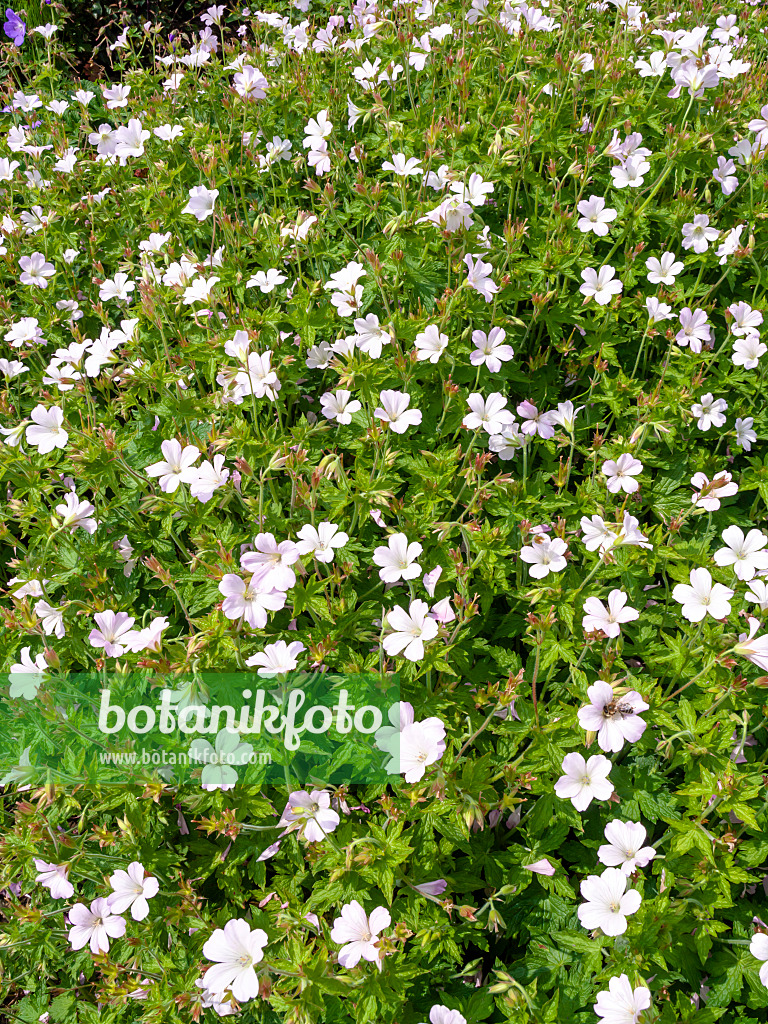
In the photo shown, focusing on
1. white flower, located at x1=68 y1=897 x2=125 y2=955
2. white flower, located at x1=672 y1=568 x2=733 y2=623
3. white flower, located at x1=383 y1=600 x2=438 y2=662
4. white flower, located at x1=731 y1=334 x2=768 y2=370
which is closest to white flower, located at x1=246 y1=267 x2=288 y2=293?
white flower, located at x1=383 y1=600 x2=438 y2=662

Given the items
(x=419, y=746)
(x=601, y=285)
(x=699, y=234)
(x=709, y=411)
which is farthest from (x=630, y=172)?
(x=419, y=746)

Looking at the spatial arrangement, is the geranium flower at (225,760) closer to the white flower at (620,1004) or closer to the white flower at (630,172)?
the white flower at (620,1004)

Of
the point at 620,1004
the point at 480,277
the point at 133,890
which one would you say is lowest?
the point at 133,890

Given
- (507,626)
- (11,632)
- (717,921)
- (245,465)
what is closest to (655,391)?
(507,626)

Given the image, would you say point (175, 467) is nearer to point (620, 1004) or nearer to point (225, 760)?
point (225, 760)

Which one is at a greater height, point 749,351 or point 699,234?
point 699,234

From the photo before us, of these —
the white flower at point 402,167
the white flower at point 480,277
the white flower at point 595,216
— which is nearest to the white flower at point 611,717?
the white flower at point 480,277

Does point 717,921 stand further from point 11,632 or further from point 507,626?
point 11,632
